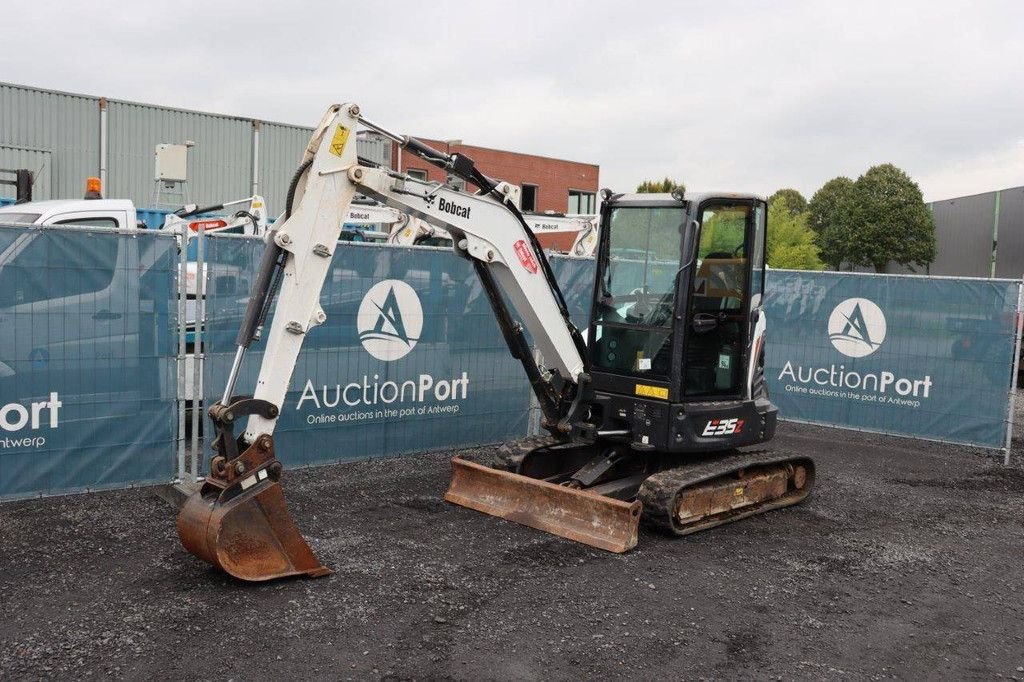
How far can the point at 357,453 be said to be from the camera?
29.3ft

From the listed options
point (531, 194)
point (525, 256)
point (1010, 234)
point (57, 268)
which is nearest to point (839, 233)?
point (1010, 234)

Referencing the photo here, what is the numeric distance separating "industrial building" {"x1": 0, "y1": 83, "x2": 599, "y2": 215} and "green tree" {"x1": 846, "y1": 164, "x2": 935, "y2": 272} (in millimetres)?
22414

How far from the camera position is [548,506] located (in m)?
7.12

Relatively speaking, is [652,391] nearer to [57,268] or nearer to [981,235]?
[57,268]

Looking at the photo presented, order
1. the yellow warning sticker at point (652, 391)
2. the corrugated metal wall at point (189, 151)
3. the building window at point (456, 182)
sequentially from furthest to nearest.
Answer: the corrugated metal wall at point (189, 151) → the yellow warning sticker at point (652, 391) → the building window at point (456, 182)

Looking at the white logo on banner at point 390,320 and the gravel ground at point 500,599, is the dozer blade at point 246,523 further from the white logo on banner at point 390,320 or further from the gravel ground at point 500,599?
the white logo on banner at point 390,320

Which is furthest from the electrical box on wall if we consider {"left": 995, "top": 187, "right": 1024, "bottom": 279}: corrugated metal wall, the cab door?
{"left": 995, "top": 187, "right": 1024, "bottom": 279}: corrugated metal wall

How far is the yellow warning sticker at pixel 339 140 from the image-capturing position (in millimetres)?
5879

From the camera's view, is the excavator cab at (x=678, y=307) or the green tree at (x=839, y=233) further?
the green tree at (x=839, y=233)

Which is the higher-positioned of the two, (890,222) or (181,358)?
(890,222)

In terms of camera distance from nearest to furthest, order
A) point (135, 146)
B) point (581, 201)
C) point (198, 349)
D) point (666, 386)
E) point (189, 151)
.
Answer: point (666, 386) → point (198, 349) → point (135, 146) → point (189, 151) → point (581, 201)

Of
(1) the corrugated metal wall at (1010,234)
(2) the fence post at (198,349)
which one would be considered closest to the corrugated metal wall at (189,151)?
(2) the fence post at (198,349)

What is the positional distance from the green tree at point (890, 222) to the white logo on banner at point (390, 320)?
3902cm

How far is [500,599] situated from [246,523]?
1651 millimetres
